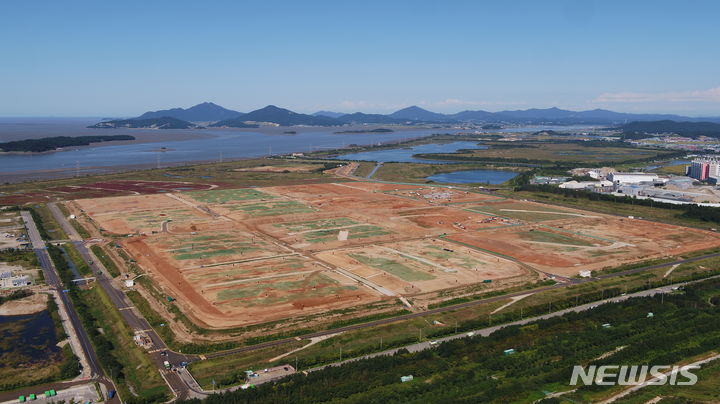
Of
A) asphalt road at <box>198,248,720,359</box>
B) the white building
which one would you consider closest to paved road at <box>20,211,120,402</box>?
asphalt road at <box>198,248,720,359</box>

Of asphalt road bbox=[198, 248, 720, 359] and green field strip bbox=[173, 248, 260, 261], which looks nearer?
asphalt road bbox=[198, 248, 720, 359]

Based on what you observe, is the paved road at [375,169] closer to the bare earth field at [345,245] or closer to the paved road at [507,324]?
the bare earth field at [345,245]

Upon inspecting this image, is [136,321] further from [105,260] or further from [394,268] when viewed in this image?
[394,268]

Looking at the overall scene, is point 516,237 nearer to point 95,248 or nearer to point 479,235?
point 479,235

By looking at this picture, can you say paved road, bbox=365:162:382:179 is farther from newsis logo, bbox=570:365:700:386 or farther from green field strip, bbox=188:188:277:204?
newsis logo, bbox=570:365:700:386

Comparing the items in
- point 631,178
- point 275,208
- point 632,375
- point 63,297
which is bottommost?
point 632,375

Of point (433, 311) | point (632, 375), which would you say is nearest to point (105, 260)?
point (433, 311)

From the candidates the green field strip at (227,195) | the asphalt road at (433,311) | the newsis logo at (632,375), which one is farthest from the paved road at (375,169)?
the newsis logo at (632,375)
